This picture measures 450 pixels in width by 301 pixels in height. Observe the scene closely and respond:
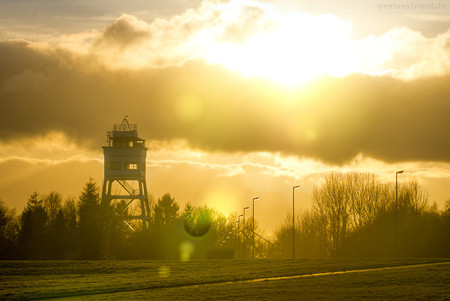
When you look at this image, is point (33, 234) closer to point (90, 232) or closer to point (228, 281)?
point (90, 232)

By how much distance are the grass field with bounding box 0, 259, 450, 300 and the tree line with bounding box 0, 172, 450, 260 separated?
93.2 feet

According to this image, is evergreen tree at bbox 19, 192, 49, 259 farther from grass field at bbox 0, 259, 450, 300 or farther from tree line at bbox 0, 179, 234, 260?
grass field at bbox 0, 259, 450, 300

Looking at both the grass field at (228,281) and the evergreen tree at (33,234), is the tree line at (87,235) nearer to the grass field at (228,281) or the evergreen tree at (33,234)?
the evergreen tree at (33,234)

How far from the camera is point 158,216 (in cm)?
12750

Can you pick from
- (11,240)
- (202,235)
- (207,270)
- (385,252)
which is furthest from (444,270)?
(202,235)

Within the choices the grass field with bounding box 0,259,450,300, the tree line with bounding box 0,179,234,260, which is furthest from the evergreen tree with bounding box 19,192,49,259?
the grass field with bounding box 0,259,450,300

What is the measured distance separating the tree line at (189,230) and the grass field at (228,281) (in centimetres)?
2839

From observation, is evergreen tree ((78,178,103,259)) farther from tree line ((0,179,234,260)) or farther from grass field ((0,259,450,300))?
grass field ((0,259,450,300))

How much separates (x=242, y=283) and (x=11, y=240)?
197 ft

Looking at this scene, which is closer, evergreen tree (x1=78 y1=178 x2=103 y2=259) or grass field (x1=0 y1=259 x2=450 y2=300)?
grass field (x1=0 y1=259 x2=450 y2=300)

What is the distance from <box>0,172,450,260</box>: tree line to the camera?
3639 inches

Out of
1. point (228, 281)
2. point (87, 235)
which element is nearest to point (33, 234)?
point (87, 235)

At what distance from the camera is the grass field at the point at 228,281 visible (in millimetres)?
39594

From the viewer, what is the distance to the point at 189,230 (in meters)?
119
